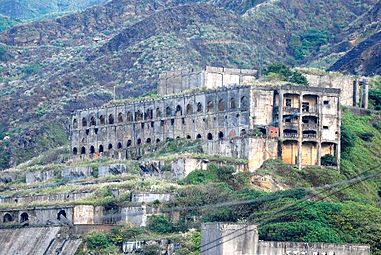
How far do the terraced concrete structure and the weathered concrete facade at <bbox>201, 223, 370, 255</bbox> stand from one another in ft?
77.6

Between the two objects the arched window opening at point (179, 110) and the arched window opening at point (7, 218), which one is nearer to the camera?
the arched window opening at point (7, 218)

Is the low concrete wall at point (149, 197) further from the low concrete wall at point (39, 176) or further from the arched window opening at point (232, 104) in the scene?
the low concrete wall at point (39, 176)

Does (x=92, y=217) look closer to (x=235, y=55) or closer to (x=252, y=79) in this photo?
(x=252, y=79)

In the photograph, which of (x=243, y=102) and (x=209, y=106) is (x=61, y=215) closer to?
(x=243, y=102)

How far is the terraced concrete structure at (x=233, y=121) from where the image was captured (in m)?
131

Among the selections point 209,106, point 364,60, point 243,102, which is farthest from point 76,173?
point 364,60

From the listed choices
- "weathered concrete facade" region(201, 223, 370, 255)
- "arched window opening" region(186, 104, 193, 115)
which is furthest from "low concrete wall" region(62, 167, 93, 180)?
"weathered concrete facade" region(201, 223, 370, 255)

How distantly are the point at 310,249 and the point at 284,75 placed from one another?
3835cm

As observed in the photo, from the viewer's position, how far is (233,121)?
13288cm

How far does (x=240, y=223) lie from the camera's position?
105625 mm

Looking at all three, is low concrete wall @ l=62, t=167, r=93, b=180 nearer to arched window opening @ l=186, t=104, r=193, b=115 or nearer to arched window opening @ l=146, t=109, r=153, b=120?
arched window opening @ l=146, t=109, r=153, b=120

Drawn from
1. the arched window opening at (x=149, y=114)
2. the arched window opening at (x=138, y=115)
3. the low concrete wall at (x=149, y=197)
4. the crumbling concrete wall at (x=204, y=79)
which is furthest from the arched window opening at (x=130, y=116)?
the low concrete wall at (x=149, y=197)

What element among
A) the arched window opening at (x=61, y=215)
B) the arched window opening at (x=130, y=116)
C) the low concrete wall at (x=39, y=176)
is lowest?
the arched window opening at (x=61, y=215)

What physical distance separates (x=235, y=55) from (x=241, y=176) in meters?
73.3
